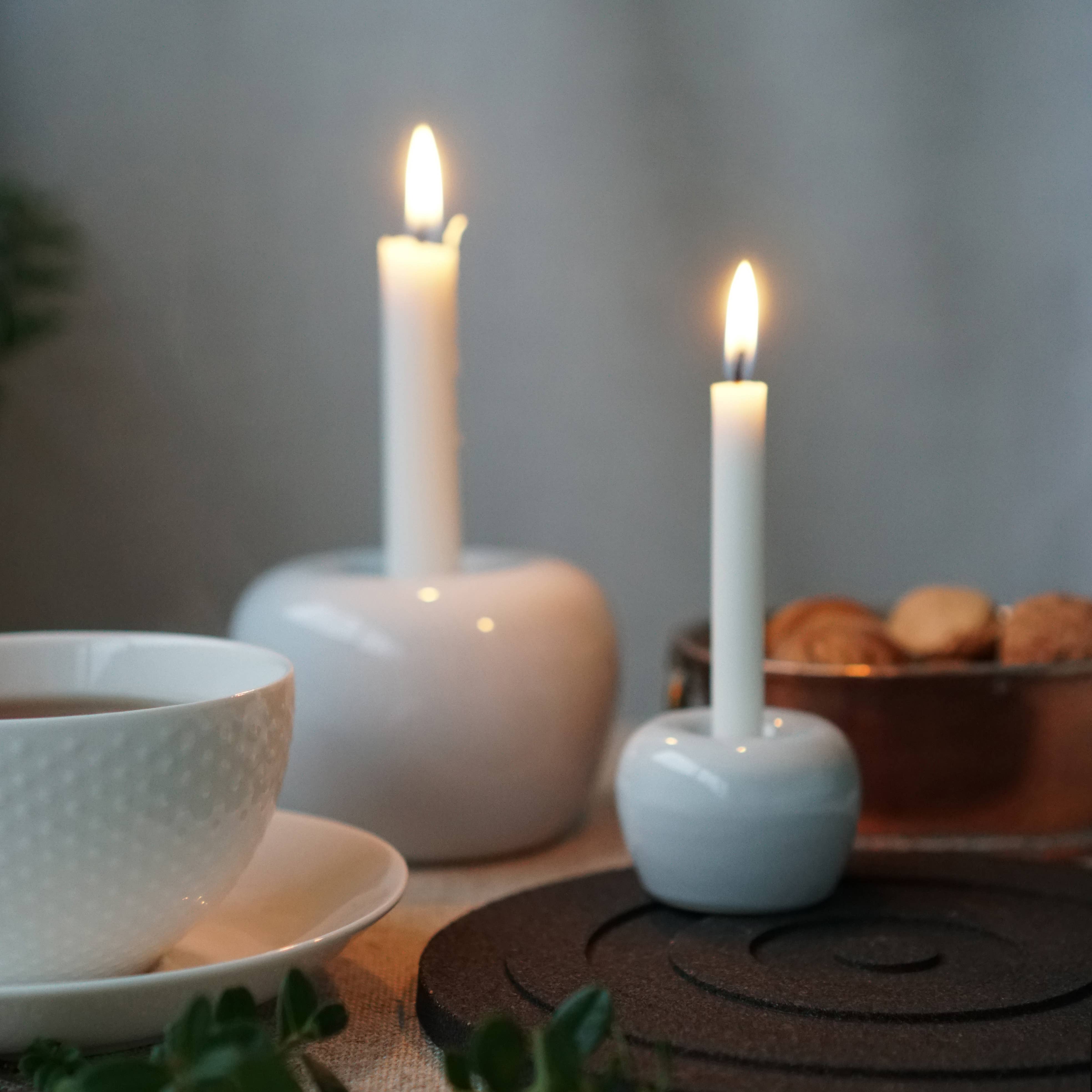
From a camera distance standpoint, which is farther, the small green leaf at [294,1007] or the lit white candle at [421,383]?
the lit white candle at [421,383]

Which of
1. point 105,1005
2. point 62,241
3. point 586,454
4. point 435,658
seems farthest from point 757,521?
point 62,241

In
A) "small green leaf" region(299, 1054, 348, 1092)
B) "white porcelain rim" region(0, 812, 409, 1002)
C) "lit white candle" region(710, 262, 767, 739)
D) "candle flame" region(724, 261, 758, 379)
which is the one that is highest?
"candle flame" region(724, 261, 758, 379)

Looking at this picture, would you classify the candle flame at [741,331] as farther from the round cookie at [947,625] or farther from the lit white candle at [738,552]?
the round cookie at [947,625]

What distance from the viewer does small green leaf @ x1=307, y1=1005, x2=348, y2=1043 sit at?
302 millimetres

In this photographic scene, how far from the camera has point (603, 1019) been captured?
28cm

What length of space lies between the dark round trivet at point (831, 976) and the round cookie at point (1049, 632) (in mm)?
107

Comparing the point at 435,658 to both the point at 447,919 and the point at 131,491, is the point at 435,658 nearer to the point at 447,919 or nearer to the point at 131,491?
the point at 447,919

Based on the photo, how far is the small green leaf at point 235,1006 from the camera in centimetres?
30

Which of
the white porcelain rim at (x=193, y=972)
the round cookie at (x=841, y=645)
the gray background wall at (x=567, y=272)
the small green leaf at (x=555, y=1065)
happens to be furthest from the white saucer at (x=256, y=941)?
the gray background wall at (x=567, y=272)

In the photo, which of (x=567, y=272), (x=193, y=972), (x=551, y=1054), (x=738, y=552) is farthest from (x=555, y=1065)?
(x=567, y=272)

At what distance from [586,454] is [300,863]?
19.2 inches

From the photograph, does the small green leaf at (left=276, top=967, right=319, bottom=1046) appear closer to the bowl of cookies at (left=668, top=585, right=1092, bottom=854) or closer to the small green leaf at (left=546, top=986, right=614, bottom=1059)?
the small green leaf at (left=546, top=986, right=614, bottom=1059)

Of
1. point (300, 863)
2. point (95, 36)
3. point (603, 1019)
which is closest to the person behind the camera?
point (603, 1019)

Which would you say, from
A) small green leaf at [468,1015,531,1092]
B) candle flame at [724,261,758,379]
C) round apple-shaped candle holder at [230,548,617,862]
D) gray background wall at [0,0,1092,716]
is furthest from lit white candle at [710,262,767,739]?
gray background wall at [0,0,1092,716]
